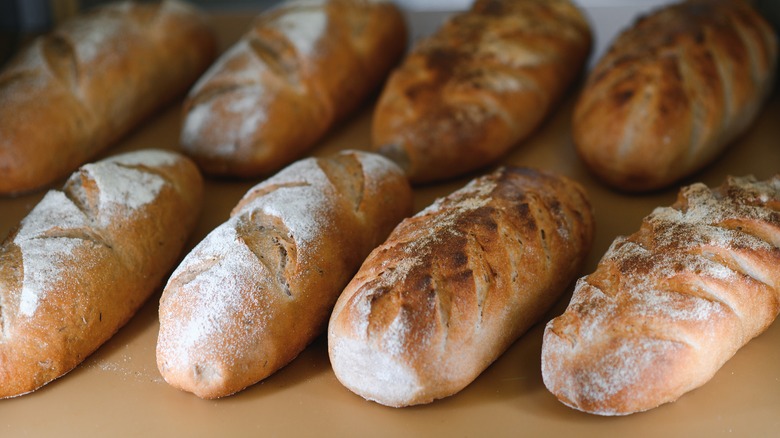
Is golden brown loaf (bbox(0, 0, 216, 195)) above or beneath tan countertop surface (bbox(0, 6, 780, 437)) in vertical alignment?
above

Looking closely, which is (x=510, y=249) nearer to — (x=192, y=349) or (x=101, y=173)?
(x=192, y=349)

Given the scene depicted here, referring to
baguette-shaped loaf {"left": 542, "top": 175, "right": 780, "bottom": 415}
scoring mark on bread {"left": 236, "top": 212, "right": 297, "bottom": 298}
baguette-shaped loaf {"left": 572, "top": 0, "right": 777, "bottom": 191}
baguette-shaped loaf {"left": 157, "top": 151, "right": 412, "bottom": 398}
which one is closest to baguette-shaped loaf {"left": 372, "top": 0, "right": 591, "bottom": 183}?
baguette-shaped loaf {"left": 572, "top": 0, "right": 777, "bottom": 191}

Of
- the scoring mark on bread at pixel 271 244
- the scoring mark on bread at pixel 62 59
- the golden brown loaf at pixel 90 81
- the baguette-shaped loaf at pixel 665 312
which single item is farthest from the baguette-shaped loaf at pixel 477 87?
the scoring mark on bread at pixel 62 59

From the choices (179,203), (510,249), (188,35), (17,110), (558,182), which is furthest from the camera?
(188,35)

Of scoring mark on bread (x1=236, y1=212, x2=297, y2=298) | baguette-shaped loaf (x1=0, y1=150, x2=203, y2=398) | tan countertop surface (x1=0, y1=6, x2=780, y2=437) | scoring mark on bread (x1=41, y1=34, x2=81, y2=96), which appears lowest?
tan countertop surface (x1=0, y1=6, x2=780, y2=437)

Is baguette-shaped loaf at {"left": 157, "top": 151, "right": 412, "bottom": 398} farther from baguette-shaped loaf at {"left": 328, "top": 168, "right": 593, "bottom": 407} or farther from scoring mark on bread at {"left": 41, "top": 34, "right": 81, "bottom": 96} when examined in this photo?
scoring mark on bread at {"left": 41, "top": 34, "right": 81, "bottom": 96}

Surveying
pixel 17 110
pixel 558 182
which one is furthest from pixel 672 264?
pixel 17 110

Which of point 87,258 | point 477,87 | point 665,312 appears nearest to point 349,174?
point 477,87

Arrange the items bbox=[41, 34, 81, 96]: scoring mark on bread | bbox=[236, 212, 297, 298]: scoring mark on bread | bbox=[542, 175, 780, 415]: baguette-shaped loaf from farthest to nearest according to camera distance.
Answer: bbox=[41, 34, 81, 96]: scoring mark on bread
bbox=[236, 212, 297, 298]: scoring mark on bread
bbox=[542, 175, 780, 415]: baguette-shaped loaf
